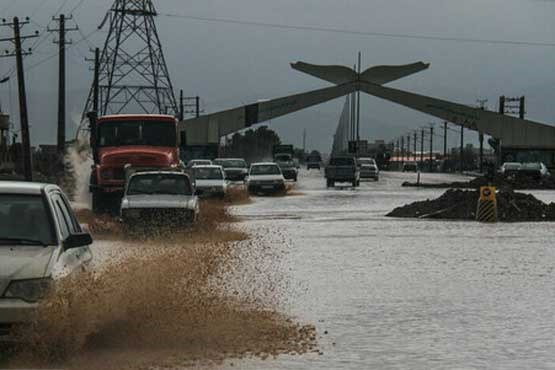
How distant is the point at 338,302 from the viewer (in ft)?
42.3

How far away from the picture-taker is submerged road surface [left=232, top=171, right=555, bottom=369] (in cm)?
928

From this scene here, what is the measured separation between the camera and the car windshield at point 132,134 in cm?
2950

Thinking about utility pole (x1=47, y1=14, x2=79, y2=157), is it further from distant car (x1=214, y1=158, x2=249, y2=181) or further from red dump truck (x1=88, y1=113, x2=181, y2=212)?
red dump truck (x1=88, y1=113, x2=181, y2=212)

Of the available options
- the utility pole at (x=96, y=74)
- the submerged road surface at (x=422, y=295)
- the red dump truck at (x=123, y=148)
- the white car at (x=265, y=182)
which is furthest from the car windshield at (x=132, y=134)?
the utility pole at (x=96, y=74)

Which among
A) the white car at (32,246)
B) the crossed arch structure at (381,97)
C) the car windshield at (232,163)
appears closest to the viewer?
the white car at (32,246)

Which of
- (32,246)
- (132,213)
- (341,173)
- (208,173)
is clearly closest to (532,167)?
(341,173)

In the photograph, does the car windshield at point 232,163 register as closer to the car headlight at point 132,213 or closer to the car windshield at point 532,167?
the car windshield at point 532,167

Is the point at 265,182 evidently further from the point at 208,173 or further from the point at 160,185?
the point at 160,185

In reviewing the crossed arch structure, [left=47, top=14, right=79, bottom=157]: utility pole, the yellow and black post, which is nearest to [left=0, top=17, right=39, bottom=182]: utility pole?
[left=47, top=14, right=79, bottom=157]: utility pole

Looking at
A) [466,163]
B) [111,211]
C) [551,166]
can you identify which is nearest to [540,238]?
[111,211]

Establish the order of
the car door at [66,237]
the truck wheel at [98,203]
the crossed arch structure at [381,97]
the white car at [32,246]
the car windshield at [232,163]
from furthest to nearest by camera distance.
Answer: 1. the crossed arch structure at [381,97]
2. the car windshield at [232,163]
3. the truck wheel at [98,203]
4. the car door at [66,237]
5. the white car at [32,246]

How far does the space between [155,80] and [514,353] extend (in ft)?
202

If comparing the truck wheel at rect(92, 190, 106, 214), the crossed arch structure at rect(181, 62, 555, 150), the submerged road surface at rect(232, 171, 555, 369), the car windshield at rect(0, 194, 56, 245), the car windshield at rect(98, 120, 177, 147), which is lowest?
the submerged road surface at rect(232, 171, 555, 369)

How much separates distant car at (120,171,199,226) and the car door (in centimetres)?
1092
